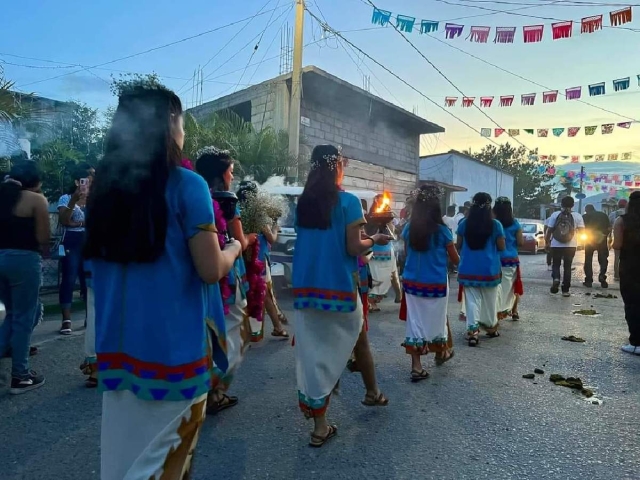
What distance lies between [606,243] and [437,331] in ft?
Result: 29.5

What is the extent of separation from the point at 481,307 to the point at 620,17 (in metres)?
7.32

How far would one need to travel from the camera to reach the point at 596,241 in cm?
1172

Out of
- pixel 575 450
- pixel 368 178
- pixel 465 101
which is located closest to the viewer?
pixel 575 450

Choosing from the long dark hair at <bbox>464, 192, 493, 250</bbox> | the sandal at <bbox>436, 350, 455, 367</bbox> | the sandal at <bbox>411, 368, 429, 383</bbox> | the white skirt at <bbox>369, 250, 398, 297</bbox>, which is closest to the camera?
the sandal at <bbox>411, 368, 429, 383</bbox>

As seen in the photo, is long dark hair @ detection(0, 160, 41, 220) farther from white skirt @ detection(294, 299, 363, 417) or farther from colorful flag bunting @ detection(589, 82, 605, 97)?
colorful flag bunting @ detection(589, 82, 605, 97)

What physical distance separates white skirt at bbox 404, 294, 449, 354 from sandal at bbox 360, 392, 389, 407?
0.88m

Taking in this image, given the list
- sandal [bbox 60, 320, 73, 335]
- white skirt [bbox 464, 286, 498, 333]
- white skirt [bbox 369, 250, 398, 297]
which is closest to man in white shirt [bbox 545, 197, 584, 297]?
white skirt [bbox 369, 250, 398, 297]

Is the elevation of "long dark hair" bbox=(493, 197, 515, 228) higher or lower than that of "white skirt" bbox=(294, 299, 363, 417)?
higher

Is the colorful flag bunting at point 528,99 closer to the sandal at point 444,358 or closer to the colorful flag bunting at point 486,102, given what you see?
the colorful flag bunting at point 486,102

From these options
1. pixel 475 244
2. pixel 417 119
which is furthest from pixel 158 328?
pixel 417 119

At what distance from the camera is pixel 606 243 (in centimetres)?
1196

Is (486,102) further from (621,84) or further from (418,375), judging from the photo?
(418,375)

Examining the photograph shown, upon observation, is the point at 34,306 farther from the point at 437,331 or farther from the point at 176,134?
the point at 437,331

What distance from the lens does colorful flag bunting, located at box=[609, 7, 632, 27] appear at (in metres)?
9.87
